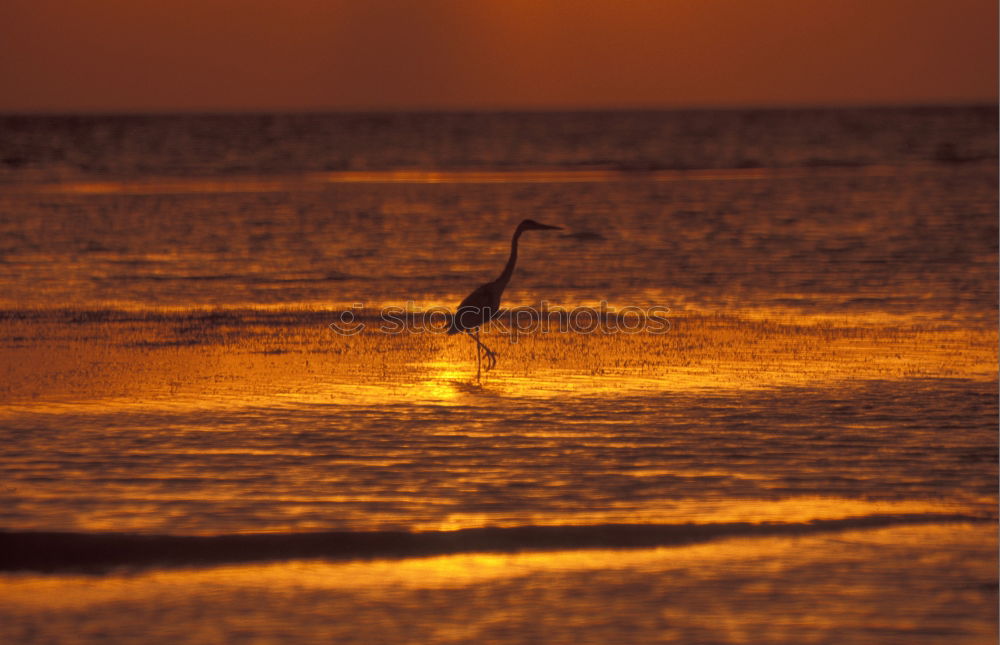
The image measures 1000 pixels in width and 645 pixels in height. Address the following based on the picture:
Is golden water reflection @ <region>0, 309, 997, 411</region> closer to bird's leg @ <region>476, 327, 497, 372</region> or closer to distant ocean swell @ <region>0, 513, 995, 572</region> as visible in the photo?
bird's leg @ <region>476, 327, 497, 372</region>

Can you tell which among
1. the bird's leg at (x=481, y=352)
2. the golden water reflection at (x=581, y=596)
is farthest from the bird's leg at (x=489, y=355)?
the golden water reflection at (x=581, y=596)

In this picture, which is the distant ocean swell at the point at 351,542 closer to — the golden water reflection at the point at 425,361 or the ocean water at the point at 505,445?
the ocean water at the point at 505,445

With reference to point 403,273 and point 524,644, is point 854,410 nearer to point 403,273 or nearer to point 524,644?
point 524,644

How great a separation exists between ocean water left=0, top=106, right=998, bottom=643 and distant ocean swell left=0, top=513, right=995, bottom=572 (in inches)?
0.7

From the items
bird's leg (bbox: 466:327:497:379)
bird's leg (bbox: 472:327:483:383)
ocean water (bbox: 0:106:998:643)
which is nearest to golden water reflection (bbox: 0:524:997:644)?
ocean water (bbox: 0:106:998:643)

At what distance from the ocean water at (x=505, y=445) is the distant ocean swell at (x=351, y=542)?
0.06ft

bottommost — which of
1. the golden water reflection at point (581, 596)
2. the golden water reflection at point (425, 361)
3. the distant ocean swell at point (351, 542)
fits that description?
the golden water reflection at point (581, 596)

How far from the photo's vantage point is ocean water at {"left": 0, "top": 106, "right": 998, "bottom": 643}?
498 cm

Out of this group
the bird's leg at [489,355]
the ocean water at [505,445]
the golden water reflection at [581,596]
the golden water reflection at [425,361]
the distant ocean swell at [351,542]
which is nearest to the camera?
the golden water reflection at [581,596]

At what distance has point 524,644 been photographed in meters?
4.63

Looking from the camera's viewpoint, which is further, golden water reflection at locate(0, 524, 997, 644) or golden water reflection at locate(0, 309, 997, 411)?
golden water reflection at locate(0, 309, 997, 411)

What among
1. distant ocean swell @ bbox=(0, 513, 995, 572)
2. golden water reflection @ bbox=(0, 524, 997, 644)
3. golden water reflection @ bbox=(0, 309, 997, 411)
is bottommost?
golden water reflection @ bbox=(0, 524, 997, 644)

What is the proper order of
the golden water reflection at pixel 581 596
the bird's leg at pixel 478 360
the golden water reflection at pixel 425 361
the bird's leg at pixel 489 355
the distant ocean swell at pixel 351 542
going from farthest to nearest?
the bird's leg at pixel 489 355
the bird's leg at pixel 478 360
the golden water reflection at pixel 425 361
the distant ocean swell at pixel 351 542
the golden water reflection at pixel 581 596

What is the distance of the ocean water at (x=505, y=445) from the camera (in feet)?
16.4
